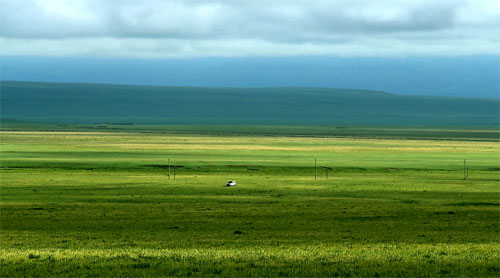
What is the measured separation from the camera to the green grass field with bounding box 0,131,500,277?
58.1 ft

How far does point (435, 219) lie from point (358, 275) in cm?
1722

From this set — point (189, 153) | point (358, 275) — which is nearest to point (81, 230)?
point (358, 275)

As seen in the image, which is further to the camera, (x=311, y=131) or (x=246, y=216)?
(x=311, y=131)

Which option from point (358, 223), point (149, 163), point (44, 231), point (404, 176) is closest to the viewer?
point (44, 231)

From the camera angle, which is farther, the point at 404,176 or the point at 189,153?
the point at 189,153

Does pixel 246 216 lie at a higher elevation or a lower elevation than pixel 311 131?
higher

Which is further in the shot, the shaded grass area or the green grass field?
the shaded grass area

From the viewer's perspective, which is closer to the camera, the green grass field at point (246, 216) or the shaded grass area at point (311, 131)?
→ the green grass field at point (246, 216)

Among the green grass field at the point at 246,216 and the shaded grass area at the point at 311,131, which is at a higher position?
the green grass field at the point at 246,216

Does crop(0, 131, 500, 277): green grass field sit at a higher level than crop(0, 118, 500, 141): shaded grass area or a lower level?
higher

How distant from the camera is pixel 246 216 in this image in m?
34.1

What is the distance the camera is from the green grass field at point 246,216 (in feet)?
58.1

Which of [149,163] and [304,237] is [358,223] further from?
[149,163]

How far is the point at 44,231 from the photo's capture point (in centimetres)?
2842
